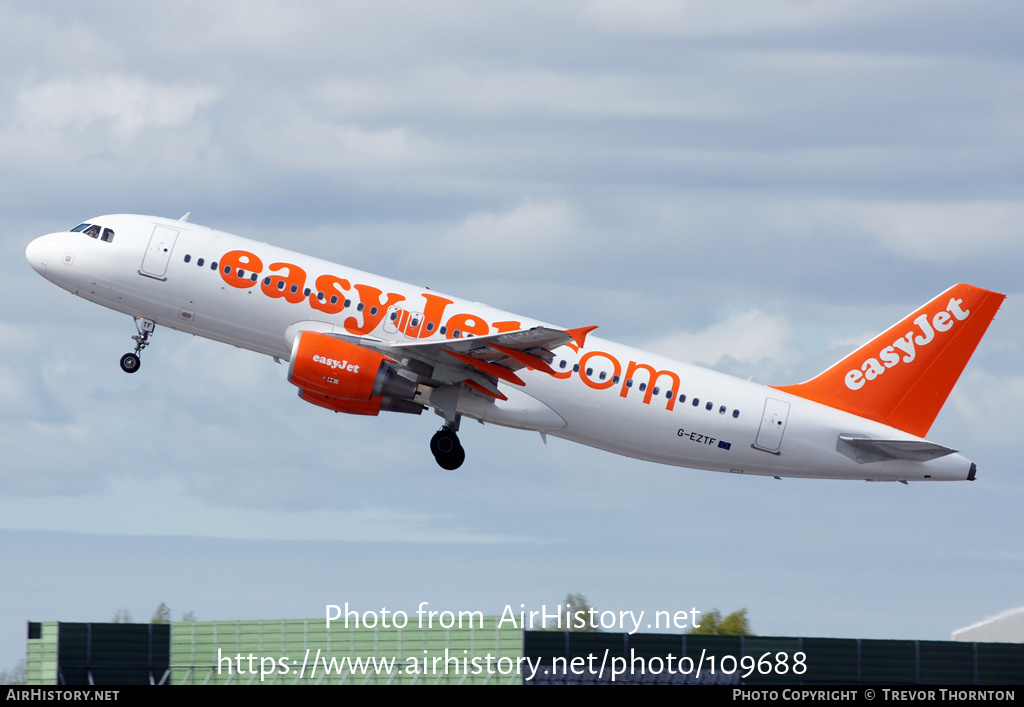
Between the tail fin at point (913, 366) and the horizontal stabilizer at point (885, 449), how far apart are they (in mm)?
1364

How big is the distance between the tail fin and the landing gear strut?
36.8ft

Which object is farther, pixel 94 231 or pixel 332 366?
pixel 94 231

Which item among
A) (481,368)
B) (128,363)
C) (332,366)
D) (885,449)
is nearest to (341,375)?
(332,366)

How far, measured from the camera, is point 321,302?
145ft

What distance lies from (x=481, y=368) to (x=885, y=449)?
1369 centimetres

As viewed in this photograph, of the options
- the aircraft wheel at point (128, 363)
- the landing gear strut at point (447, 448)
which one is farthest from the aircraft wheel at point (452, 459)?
the aircraft wheel at point (128, 363)

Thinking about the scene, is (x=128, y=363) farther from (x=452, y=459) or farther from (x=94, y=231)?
(x=452, y=459)

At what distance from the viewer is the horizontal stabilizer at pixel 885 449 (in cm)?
4591

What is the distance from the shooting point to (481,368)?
4425 centimetres

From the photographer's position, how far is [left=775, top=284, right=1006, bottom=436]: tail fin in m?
48.0

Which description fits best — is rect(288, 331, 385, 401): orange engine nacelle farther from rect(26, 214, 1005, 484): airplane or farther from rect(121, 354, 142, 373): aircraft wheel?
rect(121, 354, 142, 373): aircraft wheel

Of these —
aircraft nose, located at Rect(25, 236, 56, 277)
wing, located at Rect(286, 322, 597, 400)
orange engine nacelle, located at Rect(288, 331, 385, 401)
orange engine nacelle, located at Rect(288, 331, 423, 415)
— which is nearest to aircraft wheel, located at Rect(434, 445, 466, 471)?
wing, located at Rect(286, 322, 597, 400)

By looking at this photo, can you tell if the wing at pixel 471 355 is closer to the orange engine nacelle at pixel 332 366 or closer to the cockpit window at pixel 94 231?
the orange engine nacelle at pixel 332 366
